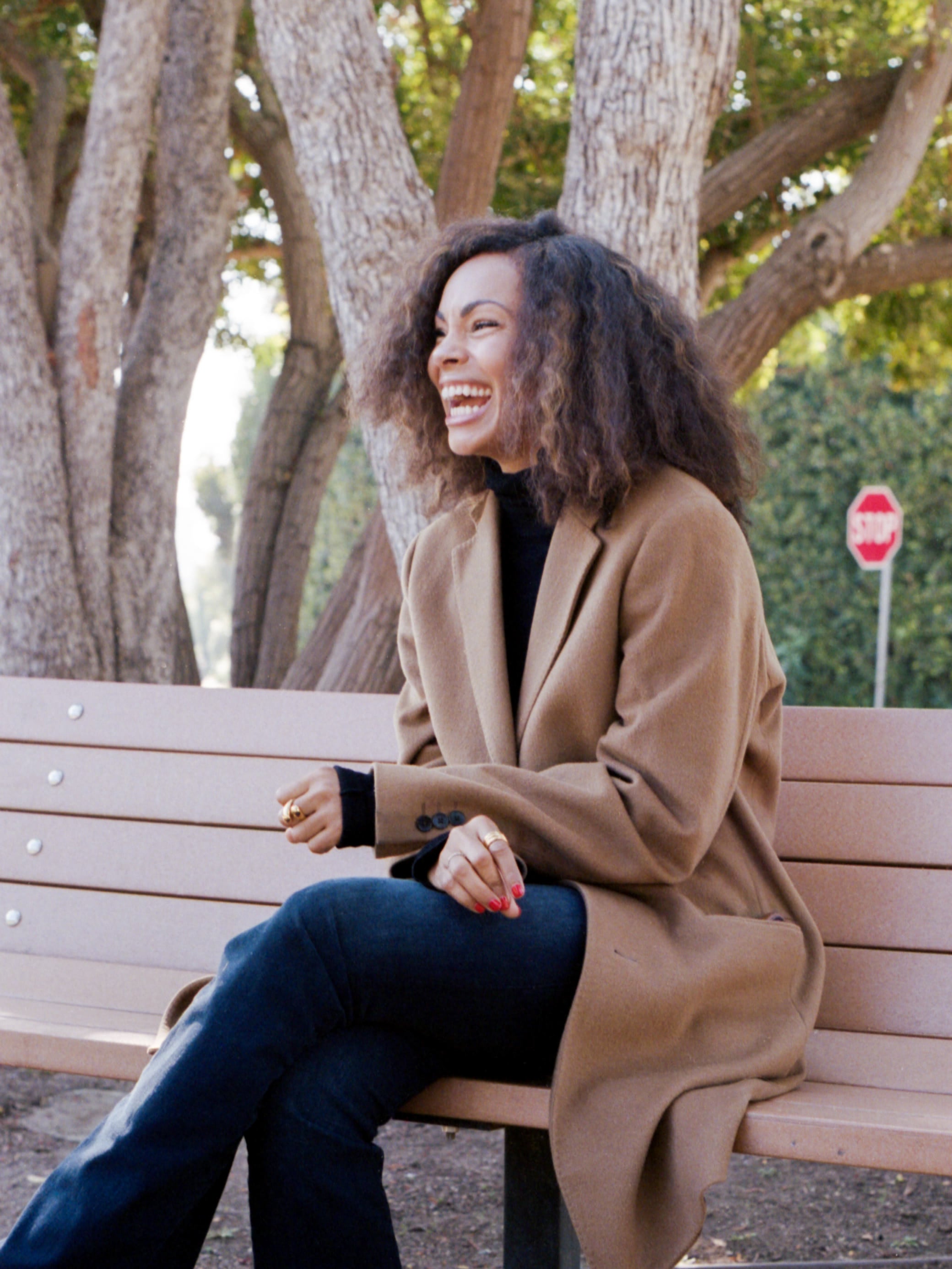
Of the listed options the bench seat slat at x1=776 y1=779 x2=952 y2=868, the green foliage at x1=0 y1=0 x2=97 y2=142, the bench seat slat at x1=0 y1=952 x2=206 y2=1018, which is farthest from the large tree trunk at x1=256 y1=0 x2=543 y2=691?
the green foliage at x1=0 y1=0 x2=97 y2=142

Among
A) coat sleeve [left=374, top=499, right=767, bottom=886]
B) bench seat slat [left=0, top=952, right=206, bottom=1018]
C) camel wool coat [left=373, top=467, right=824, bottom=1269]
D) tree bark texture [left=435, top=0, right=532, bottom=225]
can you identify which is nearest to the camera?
camel wool coat [left=373, top=467, right=824, bottom=1269]

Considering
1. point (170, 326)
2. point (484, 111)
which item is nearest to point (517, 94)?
point (484, 111)

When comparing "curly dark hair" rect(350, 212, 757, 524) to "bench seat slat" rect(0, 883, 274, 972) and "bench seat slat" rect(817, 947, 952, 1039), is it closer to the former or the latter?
"bench seat slat" rect(817, 947, 952, 1039)

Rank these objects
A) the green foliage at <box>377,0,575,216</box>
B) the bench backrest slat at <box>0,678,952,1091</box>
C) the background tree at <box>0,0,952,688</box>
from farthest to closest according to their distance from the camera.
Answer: the green foliage at <box>377,0,575,216</box> → the background tree at <box>0,0,952,688</box> → the bench backrest slat at <box>0,678,952,1091</box>

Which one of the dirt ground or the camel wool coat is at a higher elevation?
the camel wool coat

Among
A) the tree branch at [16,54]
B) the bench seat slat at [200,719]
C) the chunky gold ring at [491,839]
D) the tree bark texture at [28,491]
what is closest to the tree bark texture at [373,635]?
the tree bark texture at [28,491]

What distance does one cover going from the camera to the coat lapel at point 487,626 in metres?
2.51

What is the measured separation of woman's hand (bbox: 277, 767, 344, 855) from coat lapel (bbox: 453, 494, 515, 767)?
33 cm

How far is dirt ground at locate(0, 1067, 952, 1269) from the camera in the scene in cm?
343

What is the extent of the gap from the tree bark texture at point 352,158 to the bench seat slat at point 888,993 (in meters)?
1.78

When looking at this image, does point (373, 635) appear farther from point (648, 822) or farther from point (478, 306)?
point (648, 822)

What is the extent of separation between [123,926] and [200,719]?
450mm

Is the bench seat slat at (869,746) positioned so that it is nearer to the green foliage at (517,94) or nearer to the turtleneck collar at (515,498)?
the turtleneck collar at (515,498)

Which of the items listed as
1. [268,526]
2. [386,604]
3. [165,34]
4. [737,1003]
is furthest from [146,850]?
[268,526]
